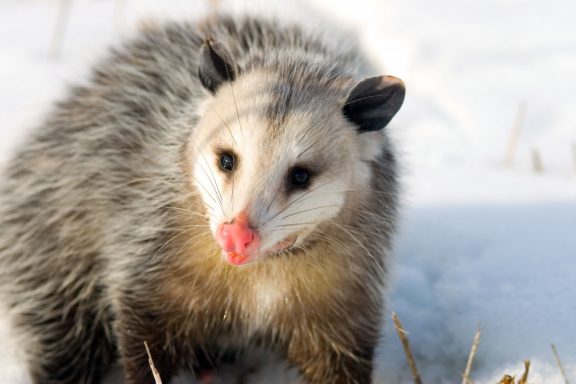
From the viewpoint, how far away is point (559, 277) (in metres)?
2.40

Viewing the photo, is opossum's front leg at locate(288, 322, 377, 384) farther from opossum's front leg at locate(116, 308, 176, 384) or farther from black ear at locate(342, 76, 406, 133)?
black ear at locate(342, 76, 406, 133)

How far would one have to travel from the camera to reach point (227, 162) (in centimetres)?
176

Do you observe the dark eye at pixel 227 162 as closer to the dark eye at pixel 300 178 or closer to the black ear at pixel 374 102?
the dark eye at pixel 300 178

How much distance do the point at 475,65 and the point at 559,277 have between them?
169 centimetres

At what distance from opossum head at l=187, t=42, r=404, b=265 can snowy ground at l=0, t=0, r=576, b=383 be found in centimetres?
60

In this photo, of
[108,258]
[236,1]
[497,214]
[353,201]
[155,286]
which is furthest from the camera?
[236,1]

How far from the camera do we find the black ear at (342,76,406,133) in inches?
71.3

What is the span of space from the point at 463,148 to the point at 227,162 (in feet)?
6.26

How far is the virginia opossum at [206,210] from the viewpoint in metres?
1.78

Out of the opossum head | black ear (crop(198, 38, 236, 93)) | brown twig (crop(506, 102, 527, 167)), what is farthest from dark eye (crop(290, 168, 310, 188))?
brown twig (crop(506, 102, 527, 167))

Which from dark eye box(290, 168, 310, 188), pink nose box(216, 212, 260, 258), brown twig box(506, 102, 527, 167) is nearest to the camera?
pink nose box(216, 212, 260, 258)

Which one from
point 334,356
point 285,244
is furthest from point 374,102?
point 334,356

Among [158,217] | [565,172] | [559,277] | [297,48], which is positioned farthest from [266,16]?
[565,172]

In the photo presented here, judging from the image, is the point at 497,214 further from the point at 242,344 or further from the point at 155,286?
the point at 155,286
